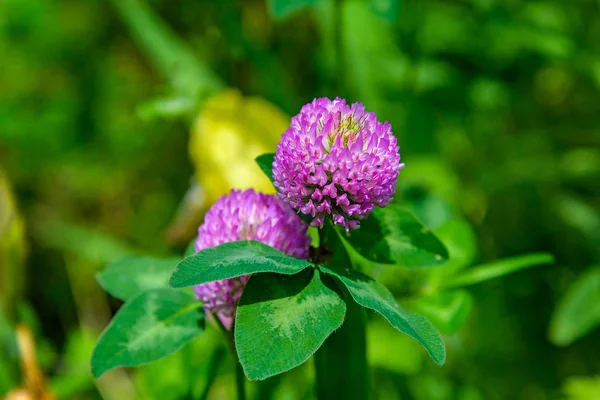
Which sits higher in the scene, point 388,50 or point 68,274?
point 388,50

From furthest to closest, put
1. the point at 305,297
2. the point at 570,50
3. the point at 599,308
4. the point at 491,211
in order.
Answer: the point at 491,211, the point at 570,50, the point at 599,308, the point at 305,297

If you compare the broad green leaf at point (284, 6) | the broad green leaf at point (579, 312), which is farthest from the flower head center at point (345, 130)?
the broad green leaf at point (579, 312)

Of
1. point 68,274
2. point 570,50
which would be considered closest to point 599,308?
point 570,50

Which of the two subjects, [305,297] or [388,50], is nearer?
[305,297]

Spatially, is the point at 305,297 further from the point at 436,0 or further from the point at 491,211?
the point at 436,0

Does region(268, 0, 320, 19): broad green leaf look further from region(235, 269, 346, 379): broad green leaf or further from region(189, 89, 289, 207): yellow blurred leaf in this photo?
region(235, 269, 346, 379): broad green leaf

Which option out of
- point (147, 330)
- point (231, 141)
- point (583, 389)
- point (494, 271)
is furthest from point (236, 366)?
point (583, 389)

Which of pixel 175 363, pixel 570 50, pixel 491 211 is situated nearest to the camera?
pixel 175 363

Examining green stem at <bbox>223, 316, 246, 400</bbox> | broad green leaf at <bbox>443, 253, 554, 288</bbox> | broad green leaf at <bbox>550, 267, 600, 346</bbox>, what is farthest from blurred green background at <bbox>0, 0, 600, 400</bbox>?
green stem at <bbox>223, 316, 246, 400</bbox>
